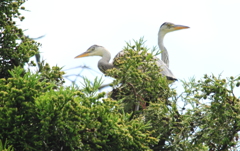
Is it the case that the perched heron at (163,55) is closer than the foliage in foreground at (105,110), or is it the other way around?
the foliage in foreground at (105,110)

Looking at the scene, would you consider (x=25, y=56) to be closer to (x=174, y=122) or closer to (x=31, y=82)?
(x=31, y=82)

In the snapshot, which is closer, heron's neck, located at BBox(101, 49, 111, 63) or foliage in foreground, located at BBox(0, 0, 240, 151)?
foliage in foreground, located at BBox(0, 0, 240, 151)

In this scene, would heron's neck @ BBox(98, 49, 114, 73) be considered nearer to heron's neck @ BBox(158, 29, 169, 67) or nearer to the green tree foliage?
heron's neck @ BBox(158, 29, 169, 67)

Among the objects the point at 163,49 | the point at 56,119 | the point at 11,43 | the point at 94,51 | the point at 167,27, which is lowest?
the point at 56,119

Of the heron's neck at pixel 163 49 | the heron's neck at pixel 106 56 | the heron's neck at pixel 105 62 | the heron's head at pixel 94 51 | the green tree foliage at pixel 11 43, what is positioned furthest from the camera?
the heron's neck at pixel 163 49

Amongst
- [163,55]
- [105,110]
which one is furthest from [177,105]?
[163,55]

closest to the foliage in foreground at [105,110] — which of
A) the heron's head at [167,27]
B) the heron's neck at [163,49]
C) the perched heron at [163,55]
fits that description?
the perched heron at [163,55]

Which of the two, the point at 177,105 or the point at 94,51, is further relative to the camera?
the point at 94,51

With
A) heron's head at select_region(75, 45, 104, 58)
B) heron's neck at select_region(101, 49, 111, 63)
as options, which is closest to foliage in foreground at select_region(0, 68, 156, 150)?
heron's neck at select_region(101, 49, 111, 63)

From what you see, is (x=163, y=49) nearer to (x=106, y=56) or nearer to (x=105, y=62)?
(x=106, y=56)

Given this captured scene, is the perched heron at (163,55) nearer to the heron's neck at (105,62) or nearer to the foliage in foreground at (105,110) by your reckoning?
the heron's neck at (105,62)

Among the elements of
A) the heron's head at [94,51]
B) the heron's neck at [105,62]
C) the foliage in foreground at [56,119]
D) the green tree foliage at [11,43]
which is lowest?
the foliage in foreground at [56,119]

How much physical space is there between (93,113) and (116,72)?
1.49 metres

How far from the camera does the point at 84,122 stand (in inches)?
224
